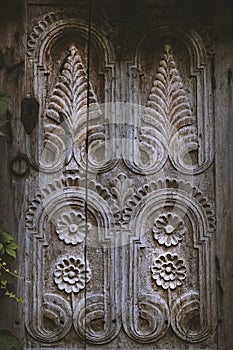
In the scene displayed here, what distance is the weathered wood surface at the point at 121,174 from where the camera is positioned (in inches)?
171

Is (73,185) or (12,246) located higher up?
(73,185)

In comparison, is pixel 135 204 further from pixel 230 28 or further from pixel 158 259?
pixel 230 28

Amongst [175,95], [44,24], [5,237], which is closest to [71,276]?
[5,237]

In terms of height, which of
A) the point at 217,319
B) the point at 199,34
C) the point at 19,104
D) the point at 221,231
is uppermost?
the point at 199,34

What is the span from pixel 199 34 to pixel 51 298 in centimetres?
134

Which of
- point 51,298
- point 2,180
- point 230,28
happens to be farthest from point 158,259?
point 230,28

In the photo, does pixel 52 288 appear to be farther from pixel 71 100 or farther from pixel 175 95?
pixel 175 95

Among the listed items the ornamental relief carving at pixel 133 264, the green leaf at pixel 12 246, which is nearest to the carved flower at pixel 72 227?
the ornamental relief carving at pixel 133 264

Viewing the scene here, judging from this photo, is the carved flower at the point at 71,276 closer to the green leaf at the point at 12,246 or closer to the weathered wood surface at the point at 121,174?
the weathered wood surface at the point at 121,174

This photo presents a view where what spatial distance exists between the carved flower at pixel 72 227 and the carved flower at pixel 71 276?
0.11m

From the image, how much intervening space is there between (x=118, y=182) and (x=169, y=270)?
0.44 metres

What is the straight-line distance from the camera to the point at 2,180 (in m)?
4.39

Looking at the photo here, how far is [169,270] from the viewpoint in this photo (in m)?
4.39

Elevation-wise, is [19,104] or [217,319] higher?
[19,104]
